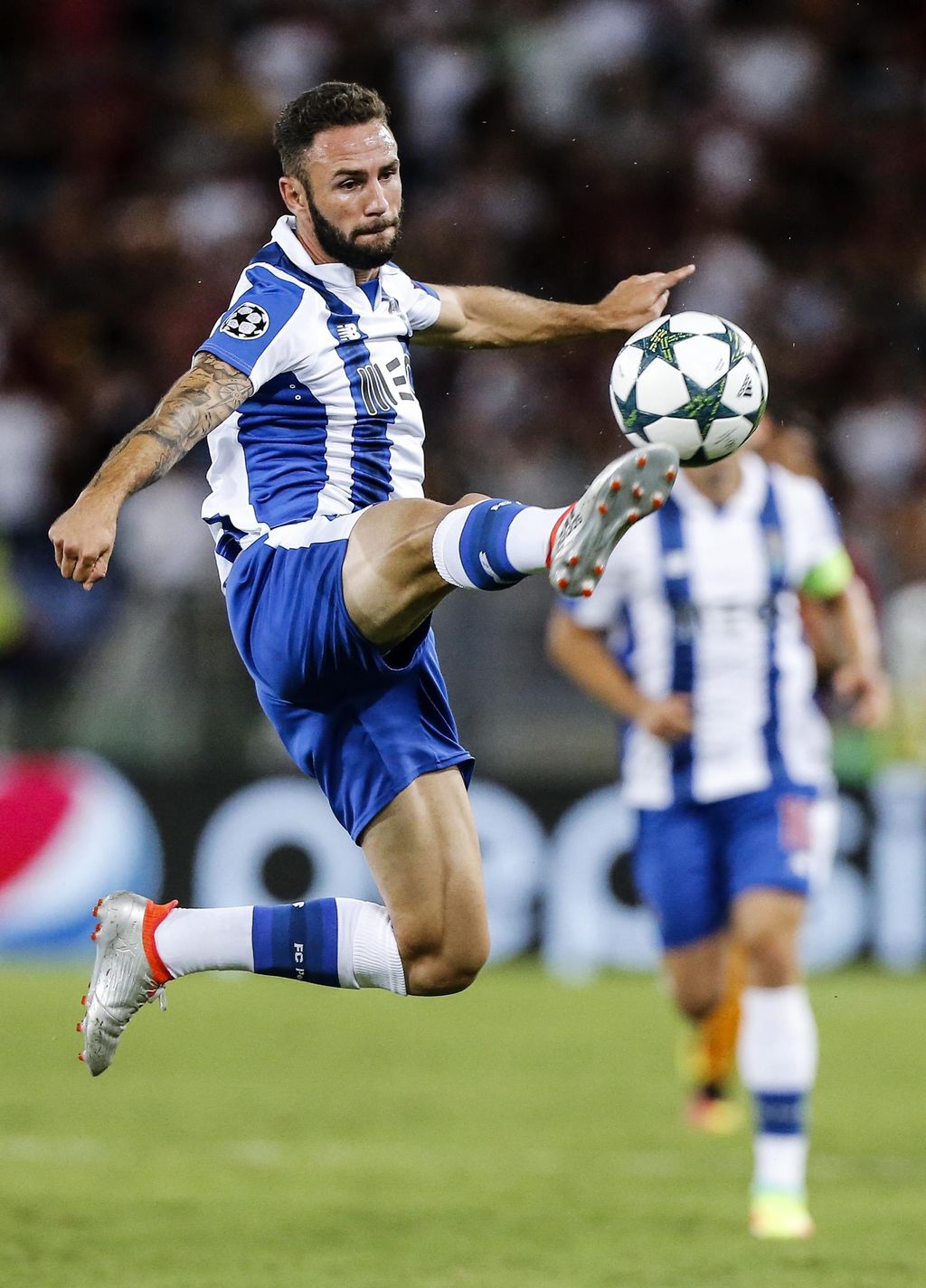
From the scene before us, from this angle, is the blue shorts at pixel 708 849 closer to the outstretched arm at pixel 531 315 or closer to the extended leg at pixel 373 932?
the extended leg at pixel 373 932

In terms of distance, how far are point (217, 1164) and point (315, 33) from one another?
9.24 m

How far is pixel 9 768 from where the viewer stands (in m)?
11.0

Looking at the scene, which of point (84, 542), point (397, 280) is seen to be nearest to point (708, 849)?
point (397, 280)

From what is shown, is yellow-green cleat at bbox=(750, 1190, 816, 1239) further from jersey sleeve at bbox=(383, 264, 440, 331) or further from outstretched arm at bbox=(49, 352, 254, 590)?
outstretched arm at bbox=(49, 352, 254, 590)

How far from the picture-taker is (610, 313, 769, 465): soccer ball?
4633 millimetres

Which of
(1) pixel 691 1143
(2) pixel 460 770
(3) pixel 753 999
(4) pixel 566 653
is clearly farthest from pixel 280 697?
(1) pixel 691 1143

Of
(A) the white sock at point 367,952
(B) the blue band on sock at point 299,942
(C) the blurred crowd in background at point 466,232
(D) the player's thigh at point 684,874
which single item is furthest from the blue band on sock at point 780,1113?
(C) the blurred crowd in background at point 466,232

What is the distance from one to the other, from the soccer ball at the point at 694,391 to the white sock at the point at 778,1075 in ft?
6.40

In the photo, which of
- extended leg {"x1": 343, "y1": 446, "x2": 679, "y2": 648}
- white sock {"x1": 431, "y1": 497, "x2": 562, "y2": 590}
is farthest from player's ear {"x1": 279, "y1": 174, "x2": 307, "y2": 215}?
white sock {"x1": 431, "y1": 497, "x2": 562, "y2": 590}

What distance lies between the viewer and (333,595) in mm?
4629

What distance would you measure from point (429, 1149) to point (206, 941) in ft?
8.17

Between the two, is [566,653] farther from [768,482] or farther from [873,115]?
[873,115]

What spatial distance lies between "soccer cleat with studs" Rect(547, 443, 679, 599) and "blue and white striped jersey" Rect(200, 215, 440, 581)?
3.21 ft

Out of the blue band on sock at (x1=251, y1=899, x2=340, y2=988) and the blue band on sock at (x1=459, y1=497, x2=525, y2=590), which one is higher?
the blue band on sock at (x1=459, y1=497, x2=525, y2=590)
